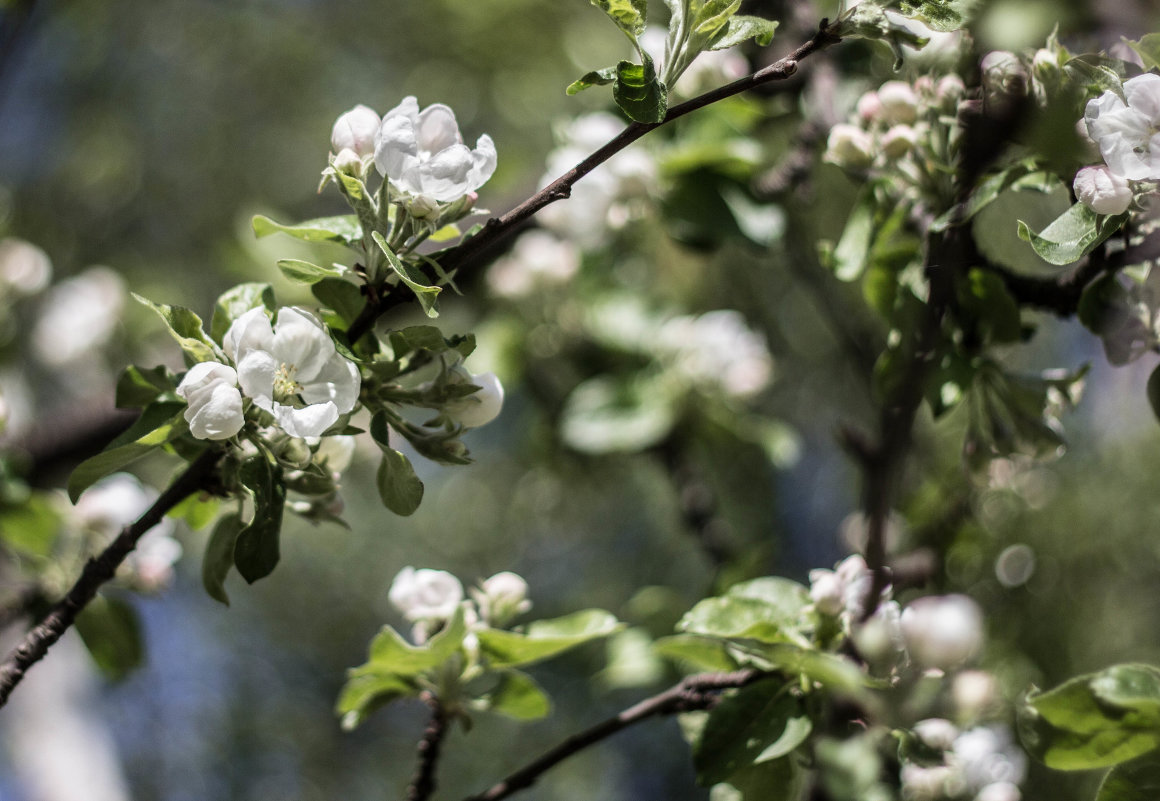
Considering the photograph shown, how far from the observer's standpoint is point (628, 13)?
0.55 metres

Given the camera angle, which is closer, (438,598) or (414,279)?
(414,279)

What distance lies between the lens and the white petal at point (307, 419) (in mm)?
527

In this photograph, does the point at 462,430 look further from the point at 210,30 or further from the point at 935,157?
the point at 210,30

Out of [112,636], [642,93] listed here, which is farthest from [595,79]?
[112,636]

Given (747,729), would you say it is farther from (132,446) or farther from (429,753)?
(132,446)

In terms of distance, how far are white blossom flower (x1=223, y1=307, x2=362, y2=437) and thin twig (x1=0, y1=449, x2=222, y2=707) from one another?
6 cm

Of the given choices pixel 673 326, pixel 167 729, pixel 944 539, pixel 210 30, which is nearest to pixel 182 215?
pixel 210 30

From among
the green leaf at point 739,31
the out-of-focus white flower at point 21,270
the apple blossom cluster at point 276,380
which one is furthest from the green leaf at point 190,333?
the out-of-focus white flower at point 21,270

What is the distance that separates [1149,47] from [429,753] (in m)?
0.69

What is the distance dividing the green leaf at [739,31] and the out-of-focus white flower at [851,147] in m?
0.21

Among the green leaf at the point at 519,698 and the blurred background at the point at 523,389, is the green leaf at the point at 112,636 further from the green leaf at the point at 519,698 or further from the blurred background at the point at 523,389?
the green leaf at the point at 519,698

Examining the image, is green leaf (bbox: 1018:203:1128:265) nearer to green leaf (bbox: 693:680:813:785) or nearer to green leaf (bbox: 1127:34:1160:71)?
green leaf (bbox: 1127:34:1160:71)

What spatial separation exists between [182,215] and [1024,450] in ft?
8.01

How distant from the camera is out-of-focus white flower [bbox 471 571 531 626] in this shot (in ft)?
2.49
